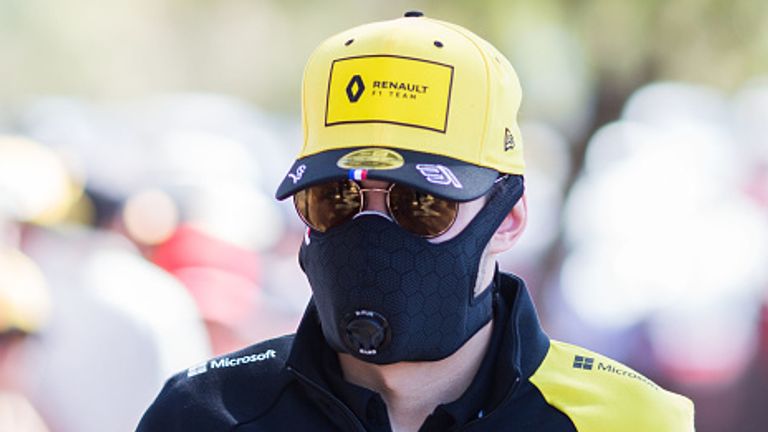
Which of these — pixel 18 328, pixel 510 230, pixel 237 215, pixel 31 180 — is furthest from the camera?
pixel 237 215

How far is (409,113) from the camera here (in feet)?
7.95

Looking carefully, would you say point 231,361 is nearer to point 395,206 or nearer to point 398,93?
point 395,206

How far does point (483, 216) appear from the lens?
2465mm

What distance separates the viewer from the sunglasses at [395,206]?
238cm

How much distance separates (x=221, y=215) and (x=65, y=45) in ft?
3.84

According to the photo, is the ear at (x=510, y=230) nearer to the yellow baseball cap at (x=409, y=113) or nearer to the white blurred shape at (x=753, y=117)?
the yellow baseball cap at (x=409, y=113)

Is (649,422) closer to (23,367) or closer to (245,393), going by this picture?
(245,393)

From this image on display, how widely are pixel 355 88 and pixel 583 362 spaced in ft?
2.26

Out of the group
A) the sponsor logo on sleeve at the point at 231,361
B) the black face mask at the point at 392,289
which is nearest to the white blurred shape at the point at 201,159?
the sponsor logo on sleeve at the point at 231,361

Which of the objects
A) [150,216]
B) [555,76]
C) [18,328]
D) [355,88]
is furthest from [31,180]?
[355,88]

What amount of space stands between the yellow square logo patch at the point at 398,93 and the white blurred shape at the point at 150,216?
4532 mm

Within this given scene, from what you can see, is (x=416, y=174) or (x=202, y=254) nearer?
(x=416, y=174)

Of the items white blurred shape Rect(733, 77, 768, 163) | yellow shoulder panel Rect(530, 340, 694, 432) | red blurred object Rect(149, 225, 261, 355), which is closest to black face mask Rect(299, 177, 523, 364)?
yellow shoulder panel Rect(530, 340, 694, 432)

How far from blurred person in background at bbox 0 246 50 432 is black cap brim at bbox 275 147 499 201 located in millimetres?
3972
